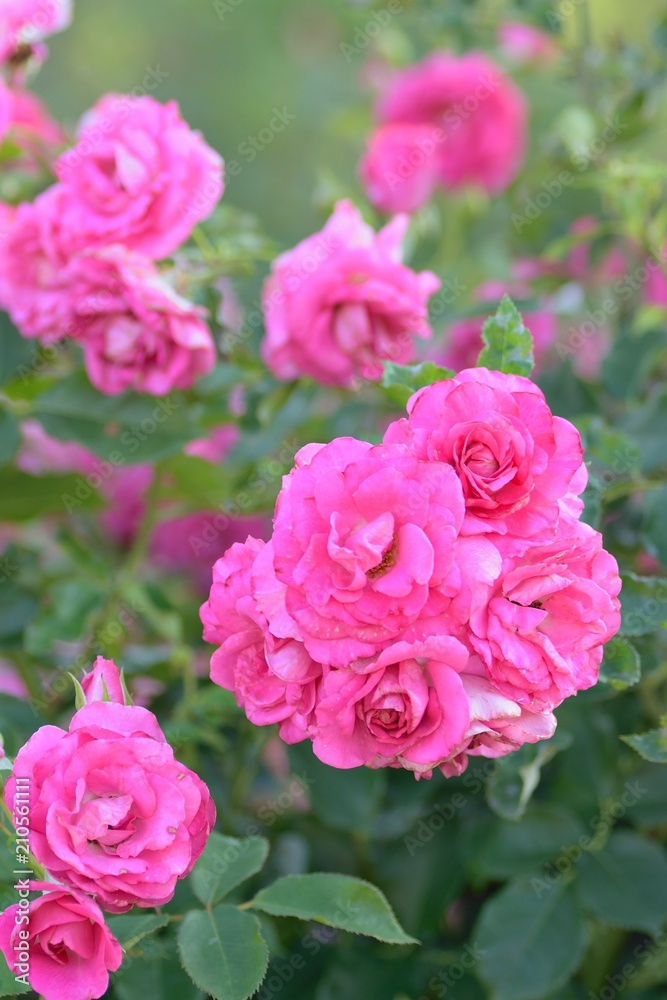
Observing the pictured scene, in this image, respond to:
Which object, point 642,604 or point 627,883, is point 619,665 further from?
point 627,883

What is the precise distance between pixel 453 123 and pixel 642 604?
37.6 inches

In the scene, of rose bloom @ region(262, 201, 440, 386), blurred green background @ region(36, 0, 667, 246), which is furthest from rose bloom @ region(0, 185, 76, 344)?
blurred green background @ region(36, 0, 667, 246)

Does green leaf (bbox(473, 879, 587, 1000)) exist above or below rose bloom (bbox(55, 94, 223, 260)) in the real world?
below

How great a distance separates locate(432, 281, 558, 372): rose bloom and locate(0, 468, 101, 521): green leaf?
1.30 feet

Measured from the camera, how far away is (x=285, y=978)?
31.6 inches

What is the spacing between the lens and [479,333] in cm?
107

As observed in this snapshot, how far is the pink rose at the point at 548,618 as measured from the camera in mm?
458

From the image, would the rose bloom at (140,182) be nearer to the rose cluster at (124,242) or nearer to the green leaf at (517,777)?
the rose cluster at (124,242)

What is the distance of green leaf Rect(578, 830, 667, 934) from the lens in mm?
750

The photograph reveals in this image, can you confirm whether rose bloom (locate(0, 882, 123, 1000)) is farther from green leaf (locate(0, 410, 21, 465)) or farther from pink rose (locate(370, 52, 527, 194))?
pink rose (locate(370, 52, 527, 194))

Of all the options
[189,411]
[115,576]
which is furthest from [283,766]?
[189,411]

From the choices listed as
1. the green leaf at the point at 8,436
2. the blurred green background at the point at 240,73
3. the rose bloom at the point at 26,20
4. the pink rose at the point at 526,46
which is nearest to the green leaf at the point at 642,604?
the green leaf at the point at 8,436

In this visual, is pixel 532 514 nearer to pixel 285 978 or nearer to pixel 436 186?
pixel 285 978
